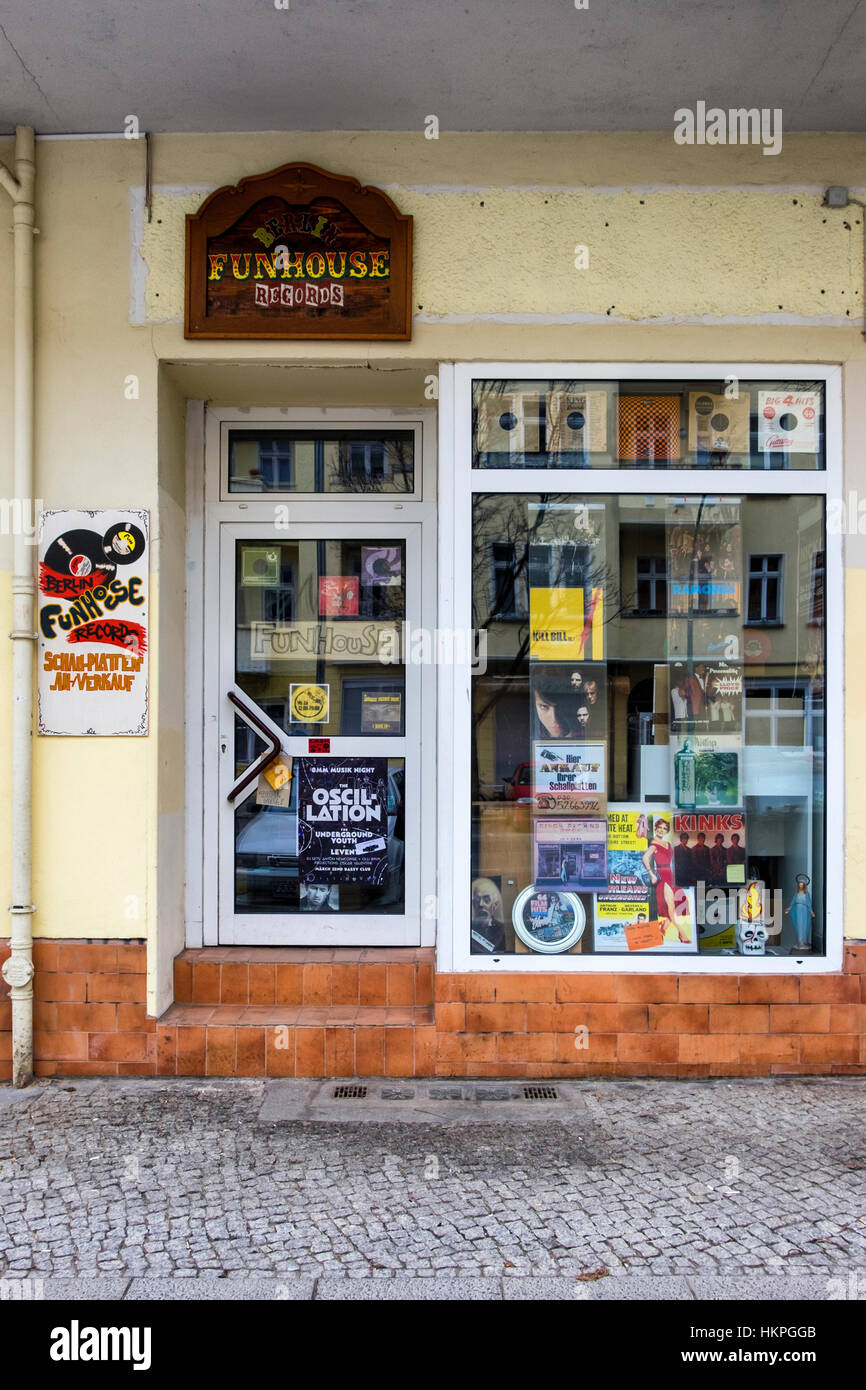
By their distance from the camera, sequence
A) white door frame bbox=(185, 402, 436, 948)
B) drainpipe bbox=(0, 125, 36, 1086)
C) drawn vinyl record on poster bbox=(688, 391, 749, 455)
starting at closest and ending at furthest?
drainpipe bbox=(0, 125, 36, 1086)
drawn vinyl record on poster bbox=(688, 391, 749, 455)
white door frame bbox=(185, 402, 436, 948)

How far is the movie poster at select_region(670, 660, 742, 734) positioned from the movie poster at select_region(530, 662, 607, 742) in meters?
0.36

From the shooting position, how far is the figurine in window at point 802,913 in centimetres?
443

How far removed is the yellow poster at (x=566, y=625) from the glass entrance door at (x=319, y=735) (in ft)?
2.25

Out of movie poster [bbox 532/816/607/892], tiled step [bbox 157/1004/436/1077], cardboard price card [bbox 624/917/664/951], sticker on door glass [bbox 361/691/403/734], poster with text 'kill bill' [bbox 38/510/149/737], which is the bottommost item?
tiled step [bbox 157/1004/436/1077]

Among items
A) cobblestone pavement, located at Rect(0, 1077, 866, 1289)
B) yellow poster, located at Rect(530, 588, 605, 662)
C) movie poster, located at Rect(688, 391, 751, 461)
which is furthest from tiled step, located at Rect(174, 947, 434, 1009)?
movie poster, located at Rect(688, 391, 751, 461)

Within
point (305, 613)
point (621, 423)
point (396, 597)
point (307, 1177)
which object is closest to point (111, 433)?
point (305, 613)

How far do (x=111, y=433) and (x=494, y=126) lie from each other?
2.25 metres

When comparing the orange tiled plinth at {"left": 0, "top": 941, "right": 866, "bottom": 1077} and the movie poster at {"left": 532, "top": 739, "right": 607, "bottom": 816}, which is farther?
the movie poster at {"left": 532, "top": 739, "right": 607, "bottom": 816}

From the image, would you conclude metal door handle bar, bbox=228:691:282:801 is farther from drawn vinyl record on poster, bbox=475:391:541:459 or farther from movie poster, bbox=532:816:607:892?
drawn vinyl record on poster, bbox=475:391:541:459

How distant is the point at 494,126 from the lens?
4297 millimetres

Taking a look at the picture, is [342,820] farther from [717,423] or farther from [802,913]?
[717,423]

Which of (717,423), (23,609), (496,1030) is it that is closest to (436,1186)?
(496,1030)

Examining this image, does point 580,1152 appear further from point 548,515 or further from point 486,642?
point 548,515

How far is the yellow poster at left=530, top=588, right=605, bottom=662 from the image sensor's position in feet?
14.8
